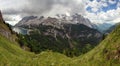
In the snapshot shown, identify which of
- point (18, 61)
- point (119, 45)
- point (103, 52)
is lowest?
point (18, 61)

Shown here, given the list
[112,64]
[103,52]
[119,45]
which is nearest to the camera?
[112,64]

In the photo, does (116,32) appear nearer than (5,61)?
No

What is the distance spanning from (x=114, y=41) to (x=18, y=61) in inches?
1324

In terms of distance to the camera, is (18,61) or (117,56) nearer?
(117,56)

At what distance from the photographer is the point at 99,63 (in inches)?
2872

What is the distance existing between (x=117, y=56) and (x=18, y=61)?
108 ft

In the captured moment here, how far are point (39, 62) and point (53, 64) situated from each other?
4.73 meters

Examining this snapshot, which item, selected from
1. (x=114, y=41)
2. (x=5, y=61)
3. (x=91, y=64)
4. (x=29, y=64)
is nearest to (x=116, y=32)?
(x=114, y=41)

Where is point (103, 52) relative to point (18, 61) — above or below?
above

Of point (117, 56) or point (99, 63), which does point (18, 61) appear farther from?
point (117, 56)

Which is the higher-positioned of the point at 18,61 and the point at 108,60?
the point at 108,60

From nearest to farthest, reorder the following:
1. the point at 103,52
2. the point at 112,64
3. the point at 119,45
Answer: the point at 112,64
the point at 119,45
the point at 103,52

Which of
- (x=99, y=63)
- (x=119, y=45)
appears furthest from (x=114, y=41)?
(x=99, y=63)

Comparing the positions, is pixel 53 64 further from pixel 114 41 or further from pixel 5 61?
pixel 114 41
